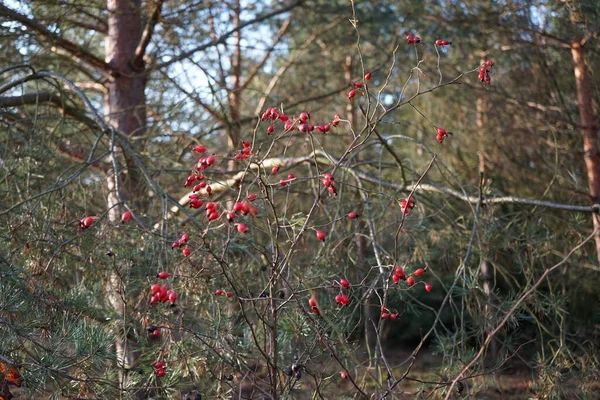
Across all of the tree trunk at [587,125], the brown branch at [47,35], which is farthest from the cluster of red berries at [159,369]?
the tree trunk at [587,125]

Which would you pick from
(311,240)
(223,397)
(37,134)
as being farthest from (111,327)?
(311,240)

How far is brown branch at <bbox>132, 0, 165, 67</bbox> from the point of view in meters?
4.51

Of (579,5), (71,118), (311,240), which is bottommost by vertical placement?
(311,240)

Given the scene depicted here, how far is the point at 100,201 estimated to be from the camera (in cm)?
469

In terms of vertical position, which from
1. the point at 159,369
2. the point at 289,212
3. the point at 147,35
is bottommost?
the point at 289,212

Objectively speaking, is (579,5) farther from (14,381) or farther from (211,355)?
(14,381)

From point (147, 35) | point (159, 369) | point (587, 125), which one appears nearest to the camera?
point (159, 369)

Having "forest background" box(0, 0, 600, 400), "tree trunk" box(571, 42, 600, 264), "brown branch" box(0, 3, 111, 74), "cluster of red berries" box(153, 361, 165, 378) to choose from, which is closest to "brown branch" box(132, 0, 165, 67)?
"forest background" box(0, 0, 600, 400)

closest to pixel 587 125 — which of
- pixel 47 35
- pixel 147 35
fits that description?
pixel 147 35

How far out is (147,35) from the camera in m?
4.71

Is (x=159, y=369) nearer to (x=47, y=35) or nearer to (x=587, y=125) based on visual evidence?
(x=47, y=35)

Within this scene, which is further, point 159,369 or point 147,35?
point 147,35

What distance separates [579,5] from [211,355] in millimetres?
2869

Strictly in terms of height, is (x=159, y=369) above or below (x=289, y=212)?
above
